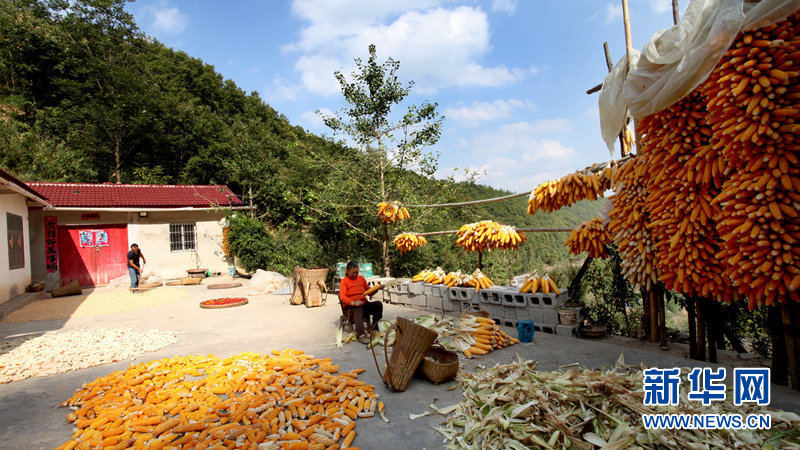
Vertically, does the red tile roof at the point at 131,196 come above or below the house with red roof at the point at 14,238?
above

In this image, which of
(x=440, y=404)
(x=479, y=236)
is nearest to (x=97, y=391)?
(x=440, y=404)

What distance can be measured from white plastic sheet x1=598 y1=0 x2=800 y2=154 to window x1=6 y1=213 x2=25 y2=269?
13.5 meters

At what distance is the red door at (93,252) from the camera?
1376 centimetres

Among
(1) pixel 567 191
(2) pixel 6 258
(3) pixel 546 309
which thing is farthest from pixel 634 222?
(2) pixel 6 258

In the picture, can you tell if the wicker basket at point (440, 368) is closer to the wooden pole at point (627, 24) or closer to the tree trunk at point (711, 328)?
the tree trunk at point (711, 328)

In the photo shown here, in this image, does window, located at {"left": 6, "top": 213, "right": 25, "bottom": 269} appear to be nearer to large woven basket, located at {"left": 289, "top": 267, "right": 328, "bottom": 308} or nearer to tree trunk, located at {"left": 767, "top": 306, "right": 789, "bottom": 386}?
large woven basket, located at {"left": 289, "top": 267, "right": 328, "bottom": 308}

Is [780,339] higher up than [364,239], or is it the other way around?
[364,239]

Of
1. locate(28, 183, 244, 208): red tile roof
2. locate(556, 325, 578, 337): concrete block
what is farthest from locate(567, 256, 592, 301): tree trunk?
locate(28, 183, 244, 208): red tile roof

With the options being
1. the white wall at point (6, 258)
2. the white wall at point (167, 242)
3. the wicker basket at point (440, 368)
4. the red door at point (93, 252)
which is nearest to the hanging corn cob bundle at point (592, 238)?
the wicker basket at point (440, 368)

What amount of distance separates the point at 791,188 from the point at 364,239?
12.0 meters

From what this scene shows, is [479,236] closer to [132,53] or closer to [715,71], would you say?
[715,71]

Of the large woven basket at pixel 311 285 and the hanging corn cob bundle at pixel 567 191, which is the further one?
the large woven basket at pixel 311 285

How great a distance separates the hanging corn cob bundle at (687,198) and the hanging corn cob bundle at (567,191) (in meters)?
1.00

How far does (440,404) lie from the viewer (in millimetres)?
3432
